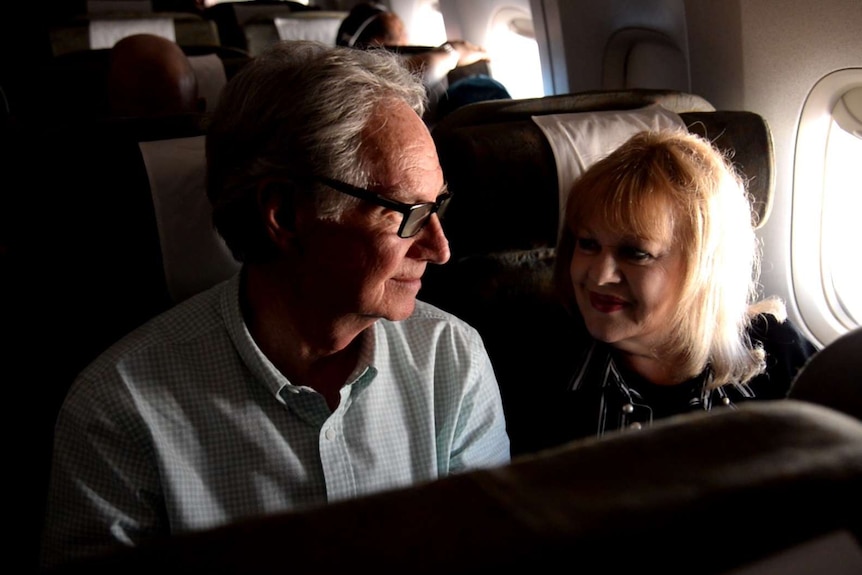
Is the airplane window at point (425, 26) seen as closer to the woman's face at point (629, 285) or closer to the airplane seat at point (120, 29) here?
the airplane seat at point (120, 29)

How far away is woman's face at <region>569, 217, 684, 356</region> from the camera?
1.64 metres

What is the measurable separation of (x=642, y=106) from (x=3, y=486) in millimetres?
1834

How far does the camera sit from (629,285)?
1.67 metres

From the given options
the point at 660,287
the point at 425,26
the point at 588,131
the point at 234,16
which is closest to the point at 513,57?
the point at 425,26

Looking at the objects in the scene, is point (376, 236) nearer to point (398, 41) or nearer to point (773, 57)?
point (773, 57)

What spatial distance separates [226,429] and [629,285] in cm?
88

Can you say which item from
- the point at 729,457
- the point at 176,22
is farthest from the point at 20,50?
the point at 729,457

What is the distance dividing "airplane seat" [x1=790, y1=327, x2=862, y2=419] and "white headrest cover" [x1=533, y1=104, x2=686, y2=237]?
4.73 feet

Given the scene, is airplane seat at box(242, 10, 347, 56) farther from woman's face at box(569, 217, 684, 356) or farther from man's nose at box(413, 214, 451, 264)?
man's nose at box(413, 214, 451, 264)

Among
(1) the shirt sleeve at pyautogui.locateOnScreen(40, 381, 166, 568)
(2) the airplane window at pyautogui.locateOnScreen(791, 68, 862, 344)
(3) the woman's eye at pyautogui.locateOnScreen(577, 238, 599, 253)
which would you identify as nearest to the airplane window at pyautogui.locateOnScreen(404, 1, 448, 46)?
(2) the airplane window at pyautogui.locateOnScreen(791, 68, 862, 344)

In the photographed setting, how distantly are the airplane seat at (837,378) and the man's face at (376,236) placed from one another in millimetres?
860

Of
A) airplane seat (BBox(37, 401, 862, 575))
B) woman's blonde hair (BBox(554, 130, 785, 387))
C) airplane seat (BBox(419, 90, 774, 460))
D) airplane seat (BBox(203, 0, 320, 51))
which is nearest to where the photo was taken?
airplane seat (BBox(37, 401, 862, 575))

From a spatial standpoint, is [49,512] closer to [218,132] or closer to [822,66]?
[218,132]

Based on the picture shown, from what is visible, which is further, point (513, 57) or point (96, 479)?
point (513, 57)
